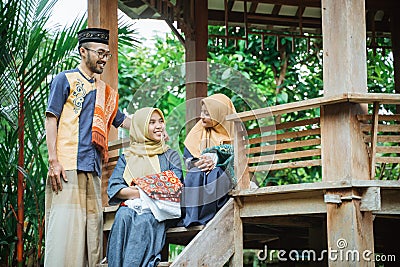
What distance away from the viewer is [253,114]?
5480 mm

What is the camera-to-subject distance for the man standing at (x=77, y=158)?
→ 545 centimetres

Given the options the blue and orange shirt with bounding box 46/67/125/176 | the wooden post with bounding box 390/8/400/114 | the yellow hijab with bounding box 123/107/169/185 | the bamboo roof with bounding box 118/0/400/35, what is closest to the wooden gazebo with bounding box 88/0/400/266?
the yellow hijab with bounding box 123/107/169/185

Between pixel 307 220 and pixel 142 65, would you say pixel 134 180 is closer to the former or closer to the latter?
pixel 307 220

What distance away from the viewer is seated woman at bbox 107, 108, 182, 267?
5332 mm

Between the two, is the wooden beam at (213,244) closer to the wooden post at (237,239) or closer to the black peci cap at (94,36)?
the wooden post at (237,239)

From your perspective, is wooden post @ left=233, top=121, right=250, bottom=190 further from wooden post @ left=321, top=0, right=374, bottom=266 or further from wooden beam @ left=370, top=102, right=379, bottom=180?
wooden beam @ left=370, top=102, right=379, bottom=180

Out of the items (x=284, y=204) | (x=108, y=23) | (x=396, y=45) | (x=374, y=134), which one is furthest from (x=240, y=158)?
(x=396, y=45)

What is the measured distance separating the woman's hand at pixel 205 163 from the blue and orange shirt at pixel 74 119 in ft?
2.48

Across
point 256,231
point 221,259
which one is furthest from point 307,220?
point 221,259

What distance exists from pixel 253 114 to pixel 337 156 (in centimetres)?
66

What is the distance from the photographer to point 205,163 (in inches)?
210

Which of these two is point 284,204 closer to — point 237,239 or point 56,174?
point 237,239

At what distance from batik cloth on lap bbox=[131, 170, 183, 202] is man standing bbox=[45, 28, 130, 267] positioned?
1.22 feet

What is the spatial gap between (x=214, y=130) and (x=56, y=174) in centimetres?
115
